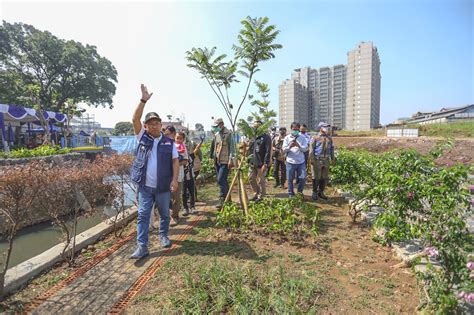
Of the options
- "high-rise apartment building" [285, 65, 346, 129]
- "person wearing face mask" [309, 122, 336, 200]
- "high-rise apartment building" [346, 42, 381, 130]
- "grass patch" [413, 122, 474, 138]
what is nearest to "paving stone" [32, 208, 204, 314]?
"person wearing face mask" [309, 122, 336, 200]

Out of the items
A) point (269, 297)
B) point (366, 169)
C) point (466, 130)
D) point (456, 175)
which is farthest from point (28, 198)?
point (466, 130)

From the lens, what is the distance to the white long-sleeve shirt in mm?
5941

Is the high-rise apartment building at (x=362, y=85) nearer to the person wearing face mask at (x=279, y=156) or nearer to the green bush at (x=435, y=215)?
the person wearing face mask at (x=279, y=156)

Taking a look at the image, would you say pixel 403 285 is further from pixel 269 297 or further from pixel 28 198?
pixel 28 198

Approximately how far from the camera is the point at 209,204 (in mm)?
6340

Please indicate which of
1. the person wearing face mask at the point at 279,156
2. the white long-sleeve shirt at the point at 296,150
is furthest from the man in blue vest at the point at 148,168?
the person wearing face mask at the point at 279,156

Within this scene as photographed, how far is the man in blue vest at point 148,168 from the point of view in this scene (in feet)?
11.6

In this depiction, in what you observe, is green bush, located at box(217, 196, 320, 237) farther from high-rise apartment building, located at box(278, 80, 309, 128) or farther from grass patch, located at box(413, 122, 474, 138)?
high-rise apartment building, located at box(278, 80, 309, 128)

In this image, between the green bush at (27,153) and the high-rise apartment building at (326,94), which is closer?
the green bush at (27,153)

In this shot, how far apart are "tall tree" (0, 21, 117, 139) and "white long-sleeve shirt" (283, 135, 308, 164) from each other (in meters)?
27.1

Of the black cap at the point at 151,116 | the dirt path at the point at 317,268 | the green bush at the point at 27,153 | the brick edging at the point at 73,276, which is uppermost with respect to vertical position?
the black cap at the point at 151,116

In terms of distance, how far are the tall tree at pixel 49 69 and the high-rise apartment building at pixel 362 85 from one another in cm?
6445

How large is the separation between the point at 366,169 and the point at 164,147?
15.1ft

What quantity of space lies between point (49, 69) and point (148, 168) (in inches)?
1413
